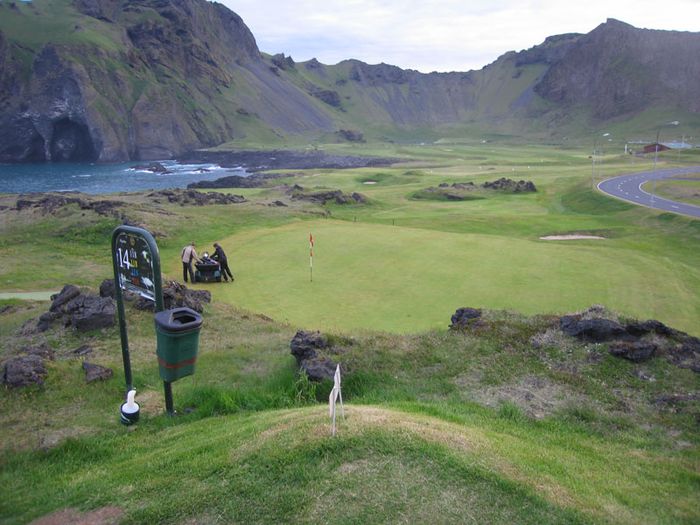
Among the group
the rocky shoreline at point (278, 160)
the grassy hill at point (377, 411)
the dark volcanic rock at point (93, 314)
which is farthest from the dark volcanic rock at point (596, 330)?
the rocky shoreline at point (278, 160)

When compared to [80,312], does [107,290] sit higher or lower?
higher

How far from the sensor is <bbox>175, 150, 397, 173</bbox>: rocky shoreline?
142 metres

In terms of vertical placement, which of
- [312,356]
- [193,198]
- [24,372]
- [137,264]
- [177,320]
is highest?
[137,264]

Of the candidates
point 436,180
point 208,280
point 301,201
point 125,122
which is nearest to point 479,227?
point 301,201

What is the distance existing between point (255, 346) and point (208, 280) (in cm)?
1070

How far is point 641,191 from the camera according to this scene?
6681 cm

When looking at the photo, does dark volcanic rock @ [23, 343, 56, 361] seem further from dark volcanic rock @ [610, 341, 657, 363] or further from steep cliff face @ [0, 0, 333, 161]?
steep cliff face @ [0, 0, 333, 161]

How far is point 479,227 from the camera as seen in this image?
45.9m

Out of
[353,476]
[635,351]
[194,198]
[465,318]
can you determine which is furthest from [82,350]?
[194,198]

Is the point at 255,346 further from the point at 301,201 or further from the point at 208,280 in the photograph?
the point at 301,201

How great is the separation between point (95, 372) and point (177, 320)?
11.6ft

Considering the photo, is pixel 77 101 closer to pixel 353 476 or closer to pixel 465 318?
pixel 465 318

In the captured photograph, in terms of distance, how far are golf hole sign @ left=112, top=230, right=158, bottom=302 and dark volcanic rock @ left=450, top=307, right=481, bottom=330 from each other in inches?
356

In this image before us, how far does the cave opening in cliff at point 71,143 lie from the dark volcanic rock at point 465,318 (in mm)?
169735
